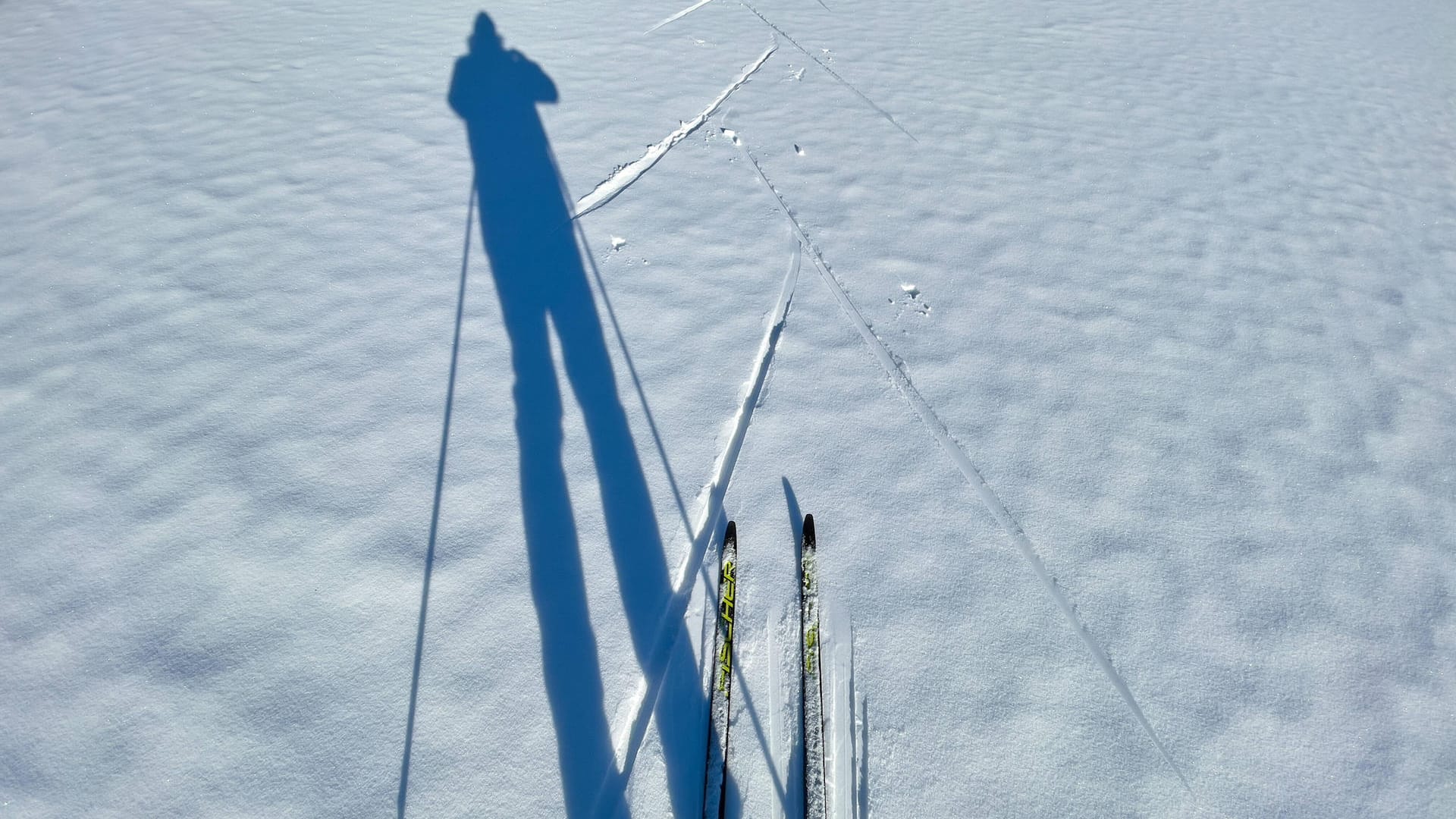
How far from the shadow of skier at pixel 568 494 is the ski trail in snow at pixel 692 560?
0.08ft

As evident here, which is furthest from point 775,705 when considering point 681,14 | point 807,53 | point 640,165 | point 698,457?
point 681,14

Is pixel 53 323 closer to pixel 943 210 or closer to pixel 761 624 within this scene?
pixel 761 624

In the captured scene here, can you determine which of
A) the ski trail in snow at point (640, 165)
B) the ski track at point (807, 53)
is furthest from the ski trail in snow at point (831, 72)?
the ski trail in snow at point (640, 165)

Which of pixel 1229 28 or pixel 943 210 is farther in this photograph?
pixel 1229 28

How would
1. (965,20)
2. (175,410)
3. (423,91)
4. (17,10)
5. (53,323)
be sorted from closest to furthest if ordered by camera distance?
(175,410) → (53,323) → (423,91) → (17,10) → (965,20)

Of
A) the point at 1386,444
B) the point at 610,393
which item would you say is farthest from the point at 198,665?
the point at 1386,444

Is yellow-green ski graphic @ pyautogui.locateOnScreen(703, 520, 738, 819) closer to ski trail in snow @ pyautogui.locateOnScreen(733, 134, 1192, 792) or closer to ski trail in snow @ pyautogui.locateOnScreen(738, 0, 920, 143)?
ski trail in snow @ pyautogui.locateOnScreen(733, 134, 1192, 792)

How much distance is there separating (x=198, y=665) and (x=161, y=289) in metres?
2.33

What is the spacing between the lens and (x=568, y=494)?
2.61 metres

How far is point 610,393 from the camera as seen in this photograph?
302 centimetres

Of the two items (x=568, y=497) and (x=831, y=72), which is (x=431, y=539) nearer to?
(x=568, y=497)

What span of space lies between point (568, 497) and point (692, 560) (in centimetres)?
56

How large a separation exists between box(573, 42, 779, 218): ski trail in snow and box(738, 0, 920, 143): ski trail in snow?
0.93 meters

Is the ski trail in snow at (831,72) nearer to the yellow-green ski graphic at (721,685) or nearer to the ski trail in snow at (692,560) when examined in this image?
the ski trail in snow at (692,560)
